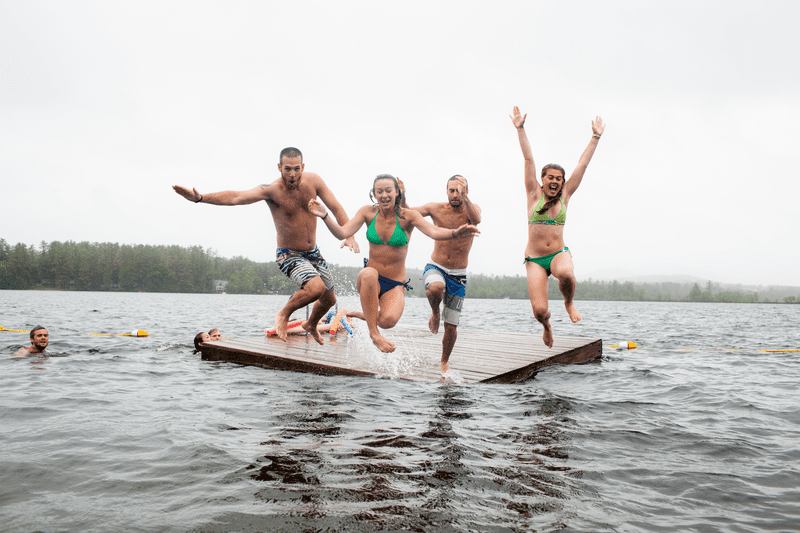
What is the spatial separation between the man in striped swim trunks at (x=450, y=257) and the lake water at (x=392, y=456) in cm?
150

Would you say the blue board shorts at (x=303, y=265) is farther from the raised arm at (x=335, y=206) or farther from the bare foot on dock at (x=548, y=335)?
the bare foot on dock at (x=548, y=335)

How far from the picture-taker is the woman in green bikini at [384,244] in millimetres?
7102

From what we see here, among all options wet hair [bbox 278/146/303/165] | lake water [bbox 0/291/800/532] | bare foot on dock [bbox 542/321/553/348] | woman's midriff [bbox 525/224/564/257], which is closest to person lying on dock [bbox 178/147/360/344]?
wet hair [bbox 278/146/303/165]

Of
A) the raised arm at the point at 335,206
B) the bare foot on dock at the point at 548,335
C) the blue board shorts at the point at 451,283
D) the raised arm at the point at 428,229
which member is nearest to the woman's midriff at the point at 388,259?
the raised arm at the point at 335,206

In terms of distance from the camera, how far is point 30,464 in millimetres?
5453

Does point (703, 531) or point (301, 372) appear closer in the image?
point (703, 531)

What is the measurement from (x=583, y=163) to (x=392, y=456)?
14.9ft

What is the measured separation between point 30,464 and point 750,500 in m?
6.99

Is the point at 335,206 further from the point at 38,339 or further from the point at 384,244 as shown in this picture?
the point at 38,339

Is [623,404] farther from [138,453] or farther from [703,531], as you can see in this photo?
[138,453]

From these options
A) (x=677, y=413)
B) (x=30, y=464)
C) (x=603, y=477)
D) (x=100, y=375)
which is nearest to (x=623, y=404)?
(x=677, y=413)

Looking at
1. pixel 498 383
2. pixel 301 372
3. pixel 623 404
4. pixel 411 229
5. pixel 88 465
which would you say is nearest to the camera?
pixel 88 465

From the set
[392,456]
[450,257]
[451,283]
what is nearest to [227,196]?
[450,257]

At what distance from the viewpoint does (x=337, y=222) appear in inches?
300
